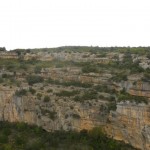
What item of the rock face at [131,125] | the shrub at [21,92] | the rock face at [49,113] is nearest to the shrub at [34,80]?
the shrub at [21,92]

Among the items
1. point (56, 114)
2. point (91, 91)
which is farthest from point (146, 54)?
point (56, 114)

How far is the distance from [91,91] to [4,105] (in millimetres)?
12446

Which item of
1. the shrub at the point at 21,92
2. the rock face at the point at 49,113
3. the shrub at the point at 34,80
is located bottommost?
the rock face at the point at 49,113

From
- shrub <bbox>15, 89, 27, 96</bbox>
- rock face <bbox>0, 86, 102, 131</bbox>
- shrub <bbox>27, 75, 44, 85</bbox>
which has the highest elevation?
shrub <bbox>27, 75, 44, 85</bbox>

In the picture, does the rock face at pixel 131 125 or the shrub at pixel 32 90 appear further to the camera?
the shrub at pixel 32 90

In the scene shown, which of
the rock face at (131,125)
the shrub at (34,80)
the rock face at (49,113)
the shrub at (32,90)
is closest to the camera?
the rock face at (131,125)

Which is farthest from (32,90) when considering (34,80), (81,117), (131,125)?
(131,125)

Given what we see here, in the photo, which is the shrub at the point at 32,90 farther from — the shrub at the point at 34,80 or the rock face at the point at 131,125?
the rock face at the point at 131,125

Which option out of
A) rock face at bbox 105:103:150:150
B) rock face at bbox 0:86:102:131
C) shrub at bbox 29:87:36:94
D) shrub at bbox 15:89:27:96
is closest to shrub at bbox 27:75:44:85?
shrub at bbox 29:87:36:94

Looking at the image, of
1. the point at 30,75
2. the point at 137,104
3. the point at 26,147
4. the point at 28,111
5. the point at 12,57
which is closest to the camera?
the point at 137,104

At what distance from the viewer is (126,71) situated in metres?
53.0

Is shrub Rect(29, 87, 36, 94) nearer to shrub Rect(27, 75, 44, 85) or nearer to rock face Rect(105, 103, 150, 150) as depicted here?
shrub Rect(27, 75, 44, 85)

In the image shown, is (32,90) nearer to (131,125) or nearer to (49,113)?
(49,113)

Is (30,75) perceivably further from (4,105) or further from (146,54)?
(146,54)
